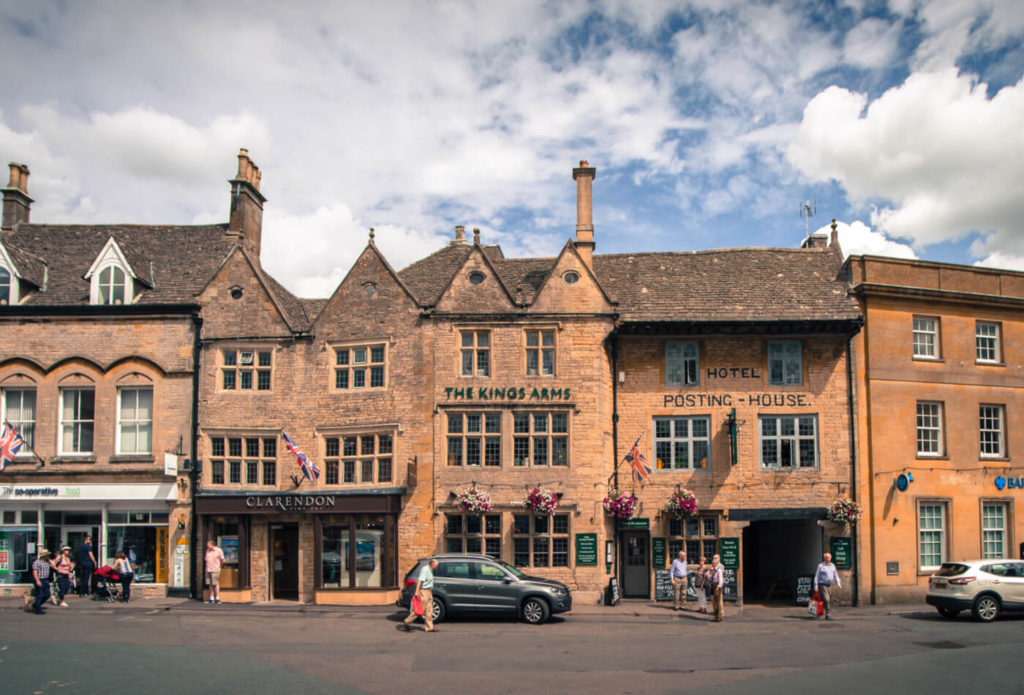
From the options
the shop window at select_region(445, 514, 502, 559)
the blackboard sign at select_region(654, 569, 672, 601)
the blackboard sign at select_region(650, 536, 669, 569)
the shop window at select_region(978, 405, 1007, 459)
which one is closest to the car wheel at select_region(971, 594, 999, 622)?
the shop window at select_region(978, 405, 1007, 459)

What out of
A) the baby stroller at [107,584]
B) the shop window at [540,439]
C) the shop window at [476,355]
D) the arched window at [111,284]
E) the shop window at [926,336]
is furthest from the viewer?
the arched window at [111,284]

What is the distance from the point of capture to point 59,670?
14.9 m

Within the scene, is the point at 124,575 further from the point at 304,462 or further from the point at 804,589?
the point at 804,589

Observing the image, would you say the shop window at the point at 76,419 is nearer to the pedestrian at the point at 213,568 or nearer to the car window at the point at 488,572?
the pedestrian at the point at 213,568

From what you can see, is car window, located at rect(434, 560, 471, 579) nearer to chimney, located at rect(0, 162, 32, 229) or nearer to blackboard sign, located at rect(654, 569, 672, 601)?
blackboard sign, located at rect(654, 569, 672, 601)

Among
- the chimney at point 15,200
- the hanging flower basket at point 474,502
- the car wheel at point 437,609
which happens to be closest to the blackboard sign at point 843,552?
the hanging flower basket at point 474,502

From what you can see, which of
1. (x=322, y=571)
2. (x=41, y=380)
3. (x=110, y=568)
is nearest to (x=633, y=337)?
(x=322, y=571)

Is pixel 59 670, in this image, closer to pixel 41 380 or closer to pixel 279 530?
pixel 279 530

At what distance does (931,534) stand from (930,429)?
10.7 ft

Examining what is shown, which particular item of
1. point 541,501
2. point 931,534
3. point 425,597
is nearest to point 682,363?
point 541,501

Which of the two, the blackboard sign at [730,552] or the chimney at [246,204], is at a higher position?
the chimney at [246,204]

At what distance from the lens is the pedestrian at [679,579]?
2406 centimetres

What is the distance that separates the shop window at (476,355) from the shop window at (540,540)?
4.60 meters

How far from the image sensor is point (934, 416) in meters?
27.3
